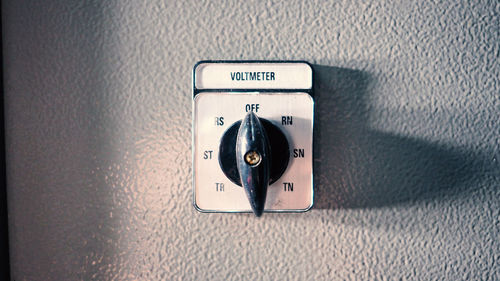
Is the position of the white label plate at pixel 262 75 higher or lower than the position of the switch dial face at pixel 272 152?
higher

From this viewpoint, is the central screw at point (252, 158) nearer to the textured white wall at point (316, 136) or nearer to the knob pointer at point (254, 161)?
the knob pointer at point (254, 161)

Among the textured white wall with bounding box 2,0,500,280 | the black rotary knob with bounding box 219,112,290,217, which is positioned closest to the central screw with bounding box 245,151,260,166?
the black rotary knob with bounding box 219,112,290,217

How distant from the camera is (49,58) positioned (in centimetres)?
39

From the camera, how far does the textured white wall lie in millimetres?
384

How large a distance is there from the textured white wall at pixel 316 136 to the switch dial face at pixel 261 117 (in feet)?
0.05

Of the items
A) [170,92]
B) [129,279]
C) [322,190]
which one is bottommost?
[129,279]

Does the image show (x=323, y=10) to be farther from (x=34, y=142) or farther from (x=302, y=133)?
(x=34, y=142)

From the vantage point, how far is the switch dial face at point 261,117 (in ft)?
1.25

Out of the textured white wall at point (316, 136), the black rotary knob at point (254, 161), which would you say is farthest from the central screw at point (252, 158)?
the textured white wall at point (316, 136)

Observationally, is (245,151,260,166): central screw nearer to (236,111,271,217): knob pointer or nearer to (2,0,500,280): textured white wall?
(236,111,271,217): knob pointer

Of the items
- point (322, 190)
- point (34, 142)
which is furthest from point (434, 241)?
point (34, 142)

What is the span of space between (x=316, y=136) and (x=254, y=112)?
8 centimetres

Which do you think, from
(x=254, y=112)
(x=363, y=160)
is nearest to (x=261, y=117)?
(x=254, y=112)

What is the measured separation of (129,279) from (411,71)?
1.35 ft
